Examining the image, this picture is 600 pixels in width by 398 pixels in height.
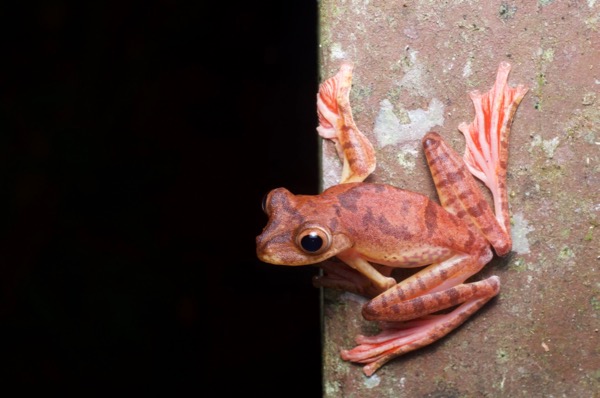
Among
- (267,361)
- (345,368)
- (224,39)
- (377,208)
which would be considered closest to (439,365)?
(345,368)

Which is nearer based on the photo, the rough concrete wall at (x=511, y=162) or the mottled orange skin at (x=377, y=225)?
the mottled orange skin at (x=377, y=225)

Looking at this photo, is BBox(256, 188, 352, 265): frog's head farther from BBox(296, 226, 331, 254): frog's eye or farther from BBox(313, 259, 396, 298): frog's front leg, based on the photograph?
BBox(313, 259, 396, 298): frog's front leg

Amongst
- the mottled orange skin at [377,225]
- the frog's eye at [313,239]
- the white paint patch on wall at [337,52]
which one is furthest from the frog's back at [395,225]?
the white paint patch on wall at [337,52]

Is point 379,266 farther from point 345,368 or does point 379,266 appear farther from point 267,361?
point 267,361

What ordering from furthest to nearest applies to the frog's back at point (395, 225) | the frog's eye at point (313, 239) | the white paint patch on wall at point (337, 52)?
the white paint patch on wall at point (337, 52), the frog's back at point (395, 225), the frog's eye at point (313, 239)

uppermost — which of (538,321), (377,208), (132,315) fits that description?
(377,208)

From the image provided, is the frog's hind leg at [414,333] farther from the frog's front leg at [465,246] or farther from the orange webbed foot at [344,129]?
the orange webbed foot at [344,129]

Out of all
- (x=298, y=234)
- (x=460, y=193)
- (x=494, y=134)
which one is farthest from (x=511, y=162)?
(x=298, y=234)
